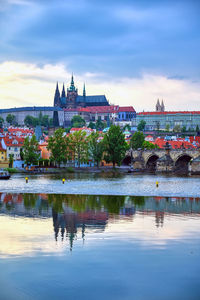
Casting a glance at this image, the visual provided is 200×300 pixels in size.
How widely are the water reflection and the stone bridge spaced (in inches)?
1994

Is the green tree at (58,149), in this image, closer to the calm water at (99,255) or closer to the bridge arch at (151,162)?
the bridge arch at (151,162)

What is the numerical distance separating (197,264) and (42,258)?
197 inches

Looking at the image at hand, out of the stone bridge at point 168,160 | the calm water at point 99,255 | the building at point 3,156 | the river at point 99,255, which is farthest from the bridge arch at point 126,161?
the calm water at point 99,255

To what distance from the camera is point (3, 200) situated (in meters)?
35.5

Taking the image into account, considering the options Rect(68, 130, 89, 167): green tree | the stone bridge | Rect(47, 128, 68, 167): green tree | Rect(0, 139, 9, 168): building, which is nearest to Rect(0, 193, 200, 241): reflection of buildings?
the stone bridge

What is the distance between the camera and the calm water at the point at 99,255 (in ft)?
45.3

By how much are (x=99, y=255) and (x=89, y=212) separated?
1072 centimetres

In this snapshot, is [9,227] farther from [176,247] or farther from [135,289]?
[135,289]

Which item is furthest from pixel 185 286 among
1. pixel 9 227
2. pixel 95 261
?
pixel 9 227

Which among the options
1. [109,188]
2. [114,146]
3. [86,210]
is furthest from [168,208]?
[114,146]

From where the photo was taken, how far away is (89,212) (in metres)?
27.7

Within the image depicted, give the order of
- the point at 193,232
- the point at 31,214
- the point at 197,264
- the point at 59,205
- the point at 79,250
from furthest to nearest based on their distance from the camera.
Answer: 1. the point at 59,205
2. the point at 31,214
3. the point at 193,232
4. the point at 79,250
5. the point at 197,264

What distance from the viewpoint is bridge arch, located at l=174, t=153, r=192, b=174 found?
9106 cm

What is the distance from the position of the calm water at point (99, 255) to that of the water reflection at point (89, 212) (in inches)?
2.0
